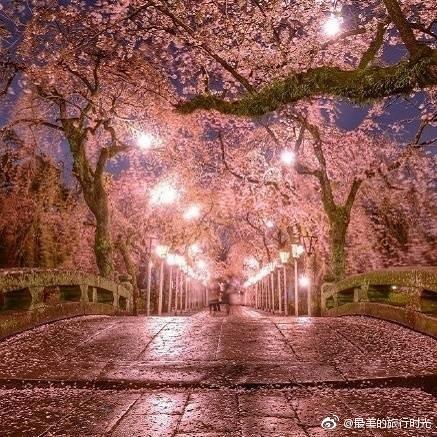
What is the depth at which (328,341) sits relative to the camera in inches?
334

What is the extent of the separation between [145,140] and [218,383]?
1563 centimetres

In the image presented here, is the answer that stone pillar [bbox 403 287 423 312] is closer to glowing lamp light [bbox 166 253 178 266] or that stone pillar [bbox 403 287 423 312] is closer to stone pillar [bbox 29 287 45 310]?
stone pillar [bbox 29 287 45 310]

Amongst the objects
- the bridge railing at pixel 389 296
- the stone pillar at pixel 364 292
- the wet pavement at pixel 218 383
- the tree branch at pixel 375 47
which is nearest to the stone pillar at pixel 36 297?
the wet pavement at pixel 218 383

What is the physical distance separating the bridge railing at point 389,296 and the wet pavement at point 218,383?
2.58 ft

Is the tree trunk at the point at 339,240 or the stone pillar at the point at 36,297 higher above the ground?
the tree trunk at the point at 339,240

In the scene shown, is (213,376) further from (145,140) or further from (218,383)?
(145,140)

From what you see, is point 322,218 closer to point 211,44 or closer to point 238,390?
point 211,44

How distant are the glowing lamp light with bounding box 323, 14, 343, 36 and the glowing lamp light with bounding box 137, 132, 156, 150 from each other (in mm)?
8092

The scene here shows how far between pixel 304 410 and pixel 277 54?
15871mm

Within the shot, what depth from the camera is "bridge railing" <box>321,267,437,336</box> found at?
9.11 m

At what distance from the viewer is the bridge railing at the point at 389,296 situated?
29.9 ft

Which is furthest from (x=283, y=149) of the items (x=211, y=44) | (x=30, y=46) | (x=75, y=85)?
Result: (x=30, y=46)

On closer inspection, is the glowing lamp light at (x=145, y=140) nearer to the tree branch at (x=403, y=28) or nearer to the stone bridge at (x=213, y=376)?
the stone bridge at (x=213, y=376)

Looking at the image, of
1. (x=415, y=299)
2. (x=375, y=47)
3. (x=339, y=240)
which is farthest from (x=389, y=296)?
(x=375, y=47)
